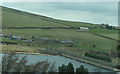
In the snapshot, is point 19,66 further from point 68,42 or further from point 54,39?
point 54,39

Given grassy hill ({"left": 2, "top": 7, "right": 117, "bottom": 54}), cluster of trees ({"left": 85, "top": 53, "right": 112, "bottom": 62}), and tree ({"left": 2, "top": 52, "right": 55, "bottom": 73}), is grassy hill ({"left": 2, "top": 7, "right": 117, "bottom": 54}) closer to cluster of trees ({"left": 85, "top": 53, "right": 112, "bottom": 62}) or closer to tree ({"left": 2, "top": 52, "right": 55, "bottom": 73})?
cluster of trees ({"left": 85, "top": 53, "right": 112, "bottom": 62})

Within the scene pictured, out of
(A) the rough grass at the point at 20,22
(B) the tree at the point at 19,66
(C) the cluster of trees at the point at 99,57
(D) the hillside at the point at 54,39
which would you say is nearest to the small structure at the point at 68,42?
(D) the hillside at the point at 54,39

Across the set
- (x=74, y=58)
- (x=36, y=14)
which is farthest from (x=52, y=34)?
(x=36, y=14)

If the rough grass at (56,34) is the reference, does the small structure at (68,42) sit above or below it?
below

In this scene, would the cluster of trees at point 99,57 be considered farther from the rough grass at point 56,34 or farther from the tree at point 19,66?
the tree at point 19,66

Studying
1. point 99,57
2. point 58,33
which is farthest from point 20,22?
point 99,57

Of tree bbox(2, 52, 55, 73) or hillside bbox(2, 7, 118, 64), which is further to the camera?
hillside bbox(2, 7, 118, 64)

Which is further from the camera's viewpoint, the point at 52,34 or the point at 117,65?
the point at 52,34

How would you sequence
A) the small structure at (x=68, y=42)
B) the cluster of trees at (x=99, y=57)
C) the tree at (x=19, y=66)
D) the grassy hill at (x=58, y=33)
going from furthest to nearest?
the small structure at (x=68, y=42) < the grassy hill at (x=58, y=33) < the cluster of trees at (x=99, y=57) < the tree at (x=19, y=66)

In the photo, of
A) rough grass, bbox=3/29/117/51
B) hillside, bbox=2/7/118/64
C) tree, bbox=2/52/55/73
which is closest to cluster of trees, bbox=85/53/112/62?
hillside, bbox=2/7/118/64

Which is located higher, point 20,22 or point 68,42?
point 20,22

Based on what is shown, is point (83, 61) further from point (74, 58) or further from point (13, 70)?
point (13, 70)
